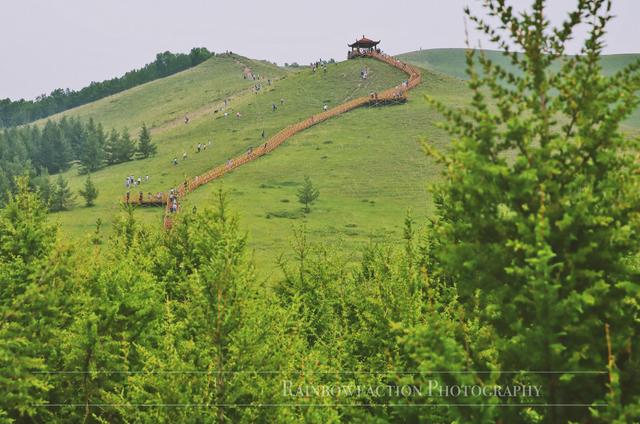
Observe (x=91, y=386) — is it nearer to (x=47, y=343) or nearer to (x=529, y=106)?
(x=47, y=343)

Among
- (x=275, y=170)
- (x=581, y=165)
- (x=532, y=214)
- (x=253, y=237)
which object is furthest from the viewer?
(x=275, y=170)

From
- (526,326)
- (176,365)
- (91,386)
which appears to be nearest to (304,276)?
(91,386)

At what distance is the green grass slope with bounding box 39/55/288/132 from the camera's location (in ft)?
476

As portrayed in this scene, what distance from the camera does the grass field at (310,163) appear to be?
192ft

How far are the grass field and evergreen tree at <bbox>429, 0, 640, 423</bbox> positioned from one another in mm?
24064

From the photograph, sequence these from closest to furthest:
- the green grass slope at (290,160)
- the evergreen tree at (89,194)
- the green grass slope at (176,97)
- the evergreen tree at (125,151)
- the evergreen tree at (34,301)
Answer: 1. the evergreen tree at (34,301)
2. the green grass slope at (290,160)
3. the evergreen tree at (89,194)
4. the evergreen tree at (125,151)
5. the green grass slope at (176,97)

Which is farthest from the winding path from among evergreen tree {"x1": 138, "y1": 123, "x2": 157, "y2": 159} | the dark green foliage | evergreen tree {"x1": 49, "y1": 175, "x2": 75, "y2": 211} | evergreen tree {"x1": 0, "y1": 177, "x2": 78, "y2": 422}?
evergreen tree {"x1": 0, "y1": 177, "x2": 78, "y2": 422}

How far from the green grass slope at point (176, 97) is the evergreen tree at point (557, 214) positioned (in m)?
130

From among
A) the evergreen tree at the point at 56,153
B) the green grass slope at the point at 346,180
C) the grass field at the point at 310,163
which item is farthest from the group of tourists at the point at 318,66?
the evergreen tree at the point at 56,153

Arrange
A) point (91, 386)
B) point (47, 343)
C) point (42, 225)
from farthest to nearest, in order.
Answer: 1. point (42, 225)
2. point (47, 343)
3. point (91, 386)

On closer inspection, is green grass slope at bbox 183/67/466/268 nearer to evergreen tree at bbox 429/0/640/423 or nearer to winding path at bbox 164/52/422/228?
winding path at bbox 164/52/422/228

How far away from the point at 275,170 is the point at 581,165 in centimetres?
7104

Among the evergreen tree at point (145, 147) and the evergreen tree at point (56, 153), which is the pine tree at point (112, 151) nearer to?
the evergreen tree at point (145, 147)

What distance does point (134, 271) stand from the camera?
70.2 feet
